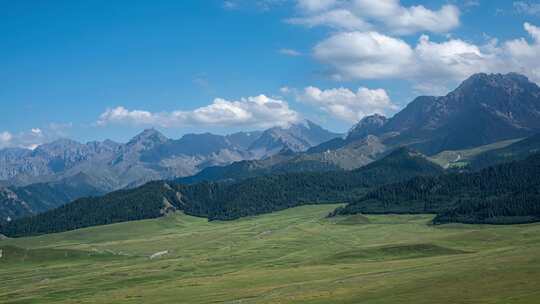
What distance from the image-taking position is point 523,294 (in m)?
97.4

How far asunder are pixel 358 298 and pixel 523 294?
29.1 metres

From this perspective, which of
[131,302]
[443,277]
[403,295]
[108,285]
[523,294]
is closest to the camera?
[523,294]

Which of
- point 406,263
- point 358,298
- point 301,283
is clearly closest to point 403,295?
point 358,298

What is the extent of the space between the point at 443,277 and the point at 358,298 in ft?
80.2

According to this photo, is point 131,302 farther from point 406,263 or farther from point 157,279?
point 406,263

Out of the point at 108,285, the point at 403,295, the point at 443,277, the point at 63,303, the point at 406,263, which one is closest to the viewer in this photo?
the point at 403,295

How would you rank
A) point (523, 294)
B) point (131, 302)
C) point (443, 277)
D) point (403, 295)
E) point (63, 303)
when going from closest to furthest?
point (523, 294) → point (403, 295) → point (443, 277) → point (131, 302) → point (63, 303)

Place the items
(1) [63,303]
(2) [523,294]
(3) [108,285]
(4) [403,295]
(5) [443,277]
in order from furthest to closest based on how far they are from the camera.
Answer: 1. (3) [108,285]
2. (1) [63,303]
3. (5) [443,277]
4. (4) [403,295]
5. (2) [523,294]

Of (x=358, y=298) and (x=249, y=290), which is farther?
(x=249, y=290)

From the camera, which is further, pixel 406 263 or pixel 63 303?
pixel 406 263

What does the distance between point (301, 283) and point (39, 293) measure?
81.8 m

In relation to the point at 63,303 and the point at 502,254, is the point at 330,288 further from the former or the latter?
the point at 63,303

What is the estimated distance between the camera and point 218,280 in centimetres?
17475

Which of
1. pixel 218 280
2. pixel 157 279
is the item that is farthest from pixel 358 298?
pixel 157 279
